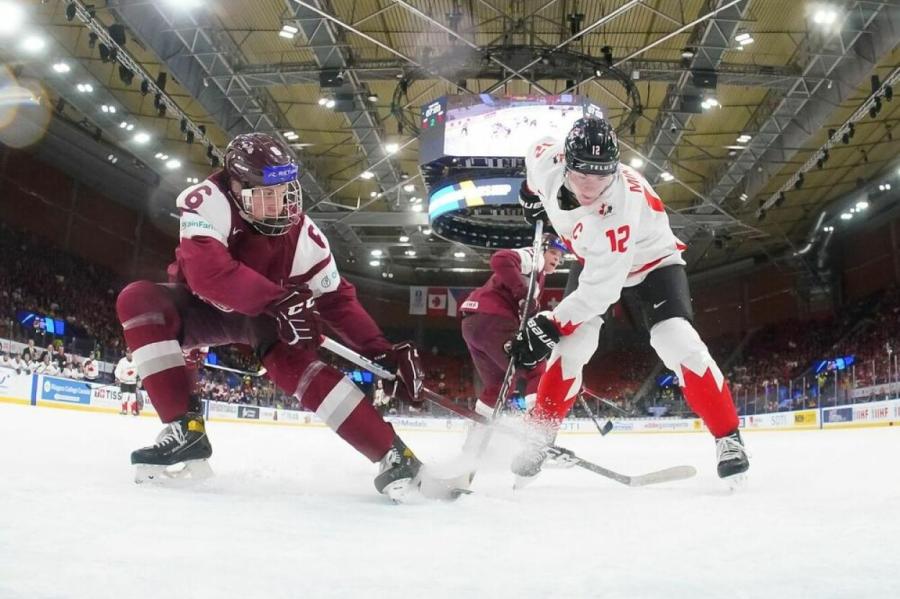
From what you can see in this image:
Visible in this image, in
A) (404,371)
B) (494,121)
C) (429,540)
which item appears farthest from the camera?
(494,121)

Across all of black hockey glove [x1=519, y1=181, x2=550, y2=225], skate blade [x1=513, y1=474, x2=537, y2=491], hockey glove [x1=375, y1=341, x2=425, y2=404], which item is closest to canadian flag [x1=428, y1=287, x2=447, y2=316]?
black hockey glove [x1=519, y1=181, x2=550, y2=225]

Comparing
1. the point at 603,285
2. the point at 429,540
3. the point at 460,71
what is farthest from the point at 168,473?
the point at 460,71

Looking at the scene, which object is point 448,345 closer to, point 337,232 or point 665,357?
point 337,232

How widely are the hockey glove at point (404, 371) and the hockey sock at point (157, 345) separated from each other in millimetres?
595

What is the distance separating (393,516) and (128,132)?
14345 millimetres

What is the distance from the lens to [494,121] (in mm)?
10695

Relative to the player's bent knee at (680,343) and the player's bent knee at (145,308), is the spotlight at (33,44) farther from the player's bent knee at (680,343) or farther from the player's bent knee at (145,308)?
the player's bent knee at (680,343)

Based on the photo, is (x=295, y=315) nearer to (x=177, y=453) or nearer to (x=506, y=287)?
(x=177, y=453)

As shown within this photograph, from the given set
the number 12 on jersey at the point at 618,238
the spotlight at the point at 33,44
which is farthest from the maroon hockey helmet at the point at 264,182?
the spotlight at the point at 33,44

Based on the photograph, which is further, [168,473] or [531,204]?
[531,204]

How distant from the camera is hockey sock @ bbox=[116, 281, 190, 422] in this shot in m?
2.16

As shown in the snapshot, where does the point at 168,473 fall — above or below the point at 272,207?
→ below

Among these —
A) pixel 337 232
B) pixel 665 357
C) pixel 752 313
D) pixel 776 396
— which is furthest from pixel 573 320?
pixel 752 313

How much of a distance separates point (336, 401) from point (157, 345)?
59cm
